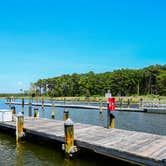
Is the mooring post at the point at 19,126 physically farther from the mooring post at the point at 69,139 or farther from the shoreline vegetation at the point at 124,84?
the shoreline vegetation at the point at 124,84

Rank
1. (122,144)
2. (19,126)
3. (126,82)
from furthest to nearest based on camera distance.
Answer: (126,82) → (19,126) → (122,144)

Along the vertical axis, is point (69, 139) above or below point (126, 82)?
below

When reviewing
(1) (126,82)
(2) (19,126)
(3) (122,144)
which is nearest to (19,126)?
(2) (19,126)

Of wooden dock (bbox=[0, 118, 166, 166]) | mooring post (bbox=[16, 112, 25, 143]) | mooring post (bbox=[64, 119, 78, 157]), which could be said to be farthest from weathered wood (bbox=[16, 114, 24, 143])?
mooring post (bbox=[64, 119, 78, 157])

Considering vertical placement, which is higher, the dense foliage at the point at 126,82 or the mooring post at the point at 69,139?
the dense foliage at the point at 126,82

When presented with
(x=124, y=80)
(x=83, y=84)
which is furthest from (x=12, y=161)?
(x=83, y=84)

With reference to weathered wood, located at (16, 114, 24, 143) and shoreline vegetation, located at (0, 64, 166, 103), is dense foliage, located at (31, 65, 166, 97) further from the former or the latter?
weathered wood, located at (16, 114, 24, 143)

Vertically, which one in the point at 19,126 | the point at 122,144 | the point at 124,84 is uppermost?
the point at 124,84

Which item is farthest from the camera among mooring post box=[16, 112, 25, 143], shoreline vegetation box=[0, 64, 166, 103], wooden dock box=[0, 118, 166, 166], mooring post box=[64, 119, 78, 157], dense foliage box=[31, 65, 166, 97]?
dense foliage box=[31, 65, 166, 97]

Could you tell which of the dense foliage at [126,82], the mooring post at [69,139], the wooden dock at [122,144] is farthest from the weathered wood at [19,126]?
the dense foliage at [126,82]

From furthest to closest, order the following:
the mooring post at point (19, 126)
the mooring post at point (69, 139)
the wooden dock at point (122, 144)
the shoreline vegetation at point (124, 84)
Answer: the shoreline vegetation at point (124, 84)
the mooring post at point (19, 126)
the mooring post at point (69, 139)
the wooden dock at point (122, 144)

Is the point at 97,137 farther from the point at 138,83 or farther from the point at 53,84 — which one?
the point at 53,84

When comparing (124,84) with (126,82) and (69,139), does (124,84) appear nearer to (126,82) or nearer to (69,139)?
(126,82)

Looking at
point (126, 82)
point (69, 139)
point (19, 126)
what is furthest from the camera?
point (126, 82)
